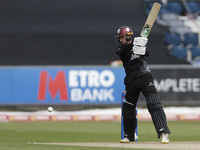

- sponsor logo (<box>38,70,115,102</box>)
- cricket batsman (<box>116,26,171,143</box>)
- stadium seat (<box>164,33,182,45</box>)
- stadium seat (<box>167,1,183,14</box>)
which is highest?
stadium seat (<box>167,1,183,14</box>)

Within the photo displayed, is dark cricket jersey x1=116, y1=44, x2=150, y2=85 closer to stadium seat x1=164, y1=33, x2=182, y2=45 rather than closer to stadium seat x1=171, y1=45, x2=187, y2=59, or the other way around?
stadium seat x1=171, y1=45, x2=187, y2=59

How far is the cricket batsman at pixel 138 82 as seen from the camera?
8602 millimetres

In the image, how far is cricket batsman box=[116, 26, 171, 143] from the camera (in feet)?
28.2

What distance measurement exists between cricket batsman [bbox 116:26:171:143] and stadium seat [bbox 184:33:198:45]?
19.5 m

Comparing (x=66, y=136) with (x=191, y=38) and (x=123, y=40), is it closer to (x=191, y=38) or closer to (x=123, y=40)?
(x=123, y=40)

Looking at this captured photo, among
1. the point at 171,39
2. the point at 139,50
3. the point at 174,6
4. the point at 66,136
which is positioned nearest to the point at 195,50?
the point at 171,39

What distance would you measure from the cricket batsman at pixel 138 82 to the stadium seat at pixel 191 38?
19.5m

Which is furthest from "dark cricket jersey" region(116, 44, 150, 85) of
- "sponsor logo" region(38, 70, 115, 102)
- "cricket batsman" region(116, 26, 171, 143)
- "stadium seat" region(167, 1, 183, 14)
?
"stadium seat" region(167, 1, 183, 14)

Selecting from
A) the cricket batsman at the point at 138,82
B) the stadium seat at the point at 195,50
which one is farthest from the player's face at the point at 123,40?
the stadium seat at the point at 195,50

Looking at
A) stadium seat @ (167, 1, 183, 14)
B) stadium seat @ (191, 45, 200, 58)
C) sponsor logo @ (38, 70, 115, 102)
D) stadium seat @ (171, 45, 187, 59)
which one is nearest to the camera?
sponsor logo @ (38, 70, 115, 102)

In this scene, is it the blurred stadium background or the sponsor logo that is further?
the blurred stadium background

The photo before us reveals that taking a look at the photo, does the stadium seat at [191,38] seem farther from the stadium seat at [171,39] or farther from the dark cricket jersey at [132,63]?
the dark cricket jersey at [132,63]

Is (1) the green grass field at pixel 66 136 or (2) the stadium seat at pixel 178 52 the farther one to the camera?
(2) the stadium seat at pixel 178 52

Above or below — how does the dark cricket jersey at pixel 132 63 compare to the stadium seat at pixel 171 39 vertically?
below
